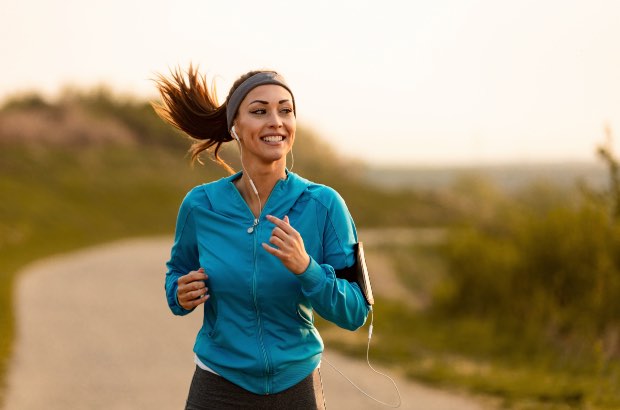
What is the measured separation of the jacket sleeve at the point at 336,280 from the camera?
2.71m

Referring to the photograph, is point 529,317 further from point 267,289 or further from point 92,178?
point 92,178

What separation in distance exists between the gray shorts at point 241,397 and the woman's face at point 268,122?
2.42 ft

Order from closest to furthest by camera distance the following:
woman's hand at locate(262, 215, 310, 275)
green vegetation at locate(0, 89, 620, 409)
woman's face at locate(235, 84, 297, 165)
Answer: woman's hand at locate(262, 215, 310, 275)
woman's face at locate(235, 84, 297, 165)
green vegetation at locate(0, 89, 620, 409)

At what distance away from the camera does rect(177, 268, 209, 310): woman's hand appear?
9.55ft

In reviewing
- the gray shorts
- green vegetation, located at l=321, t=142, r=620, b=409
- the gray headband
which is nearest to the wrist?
the gray shorts

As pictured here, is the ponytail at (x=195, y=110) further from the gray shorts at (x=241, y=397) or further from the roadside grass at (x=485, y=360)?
the roadside grass at (x=485, y=360)

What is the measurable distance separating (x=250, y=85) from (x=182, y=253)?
642 mm

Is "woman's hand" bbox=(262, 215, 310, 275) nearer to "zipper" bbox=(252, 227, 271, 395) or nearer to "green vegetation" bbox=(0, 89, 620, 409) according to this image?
"zipper" bbox=(252, 227, 271, 395)

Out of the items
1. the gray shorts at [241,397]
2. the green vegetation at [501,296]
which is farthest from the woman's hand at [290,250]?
the green vegetation at [501,296]

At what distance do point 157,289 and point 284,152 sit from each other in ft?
43.8

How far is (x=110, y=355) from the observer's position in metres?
9.85

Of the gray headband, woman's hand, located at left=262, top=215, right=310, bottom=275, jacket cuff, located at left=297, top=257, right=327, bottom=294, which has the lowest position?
jacket cuff, located at left=297, top=257, right=327, bottom=294

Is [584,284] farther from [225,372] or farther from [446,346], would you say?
[225,372]

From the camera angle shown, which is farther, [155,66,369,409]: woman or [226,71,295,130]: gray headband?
[226,71,295,130]: gray headband
